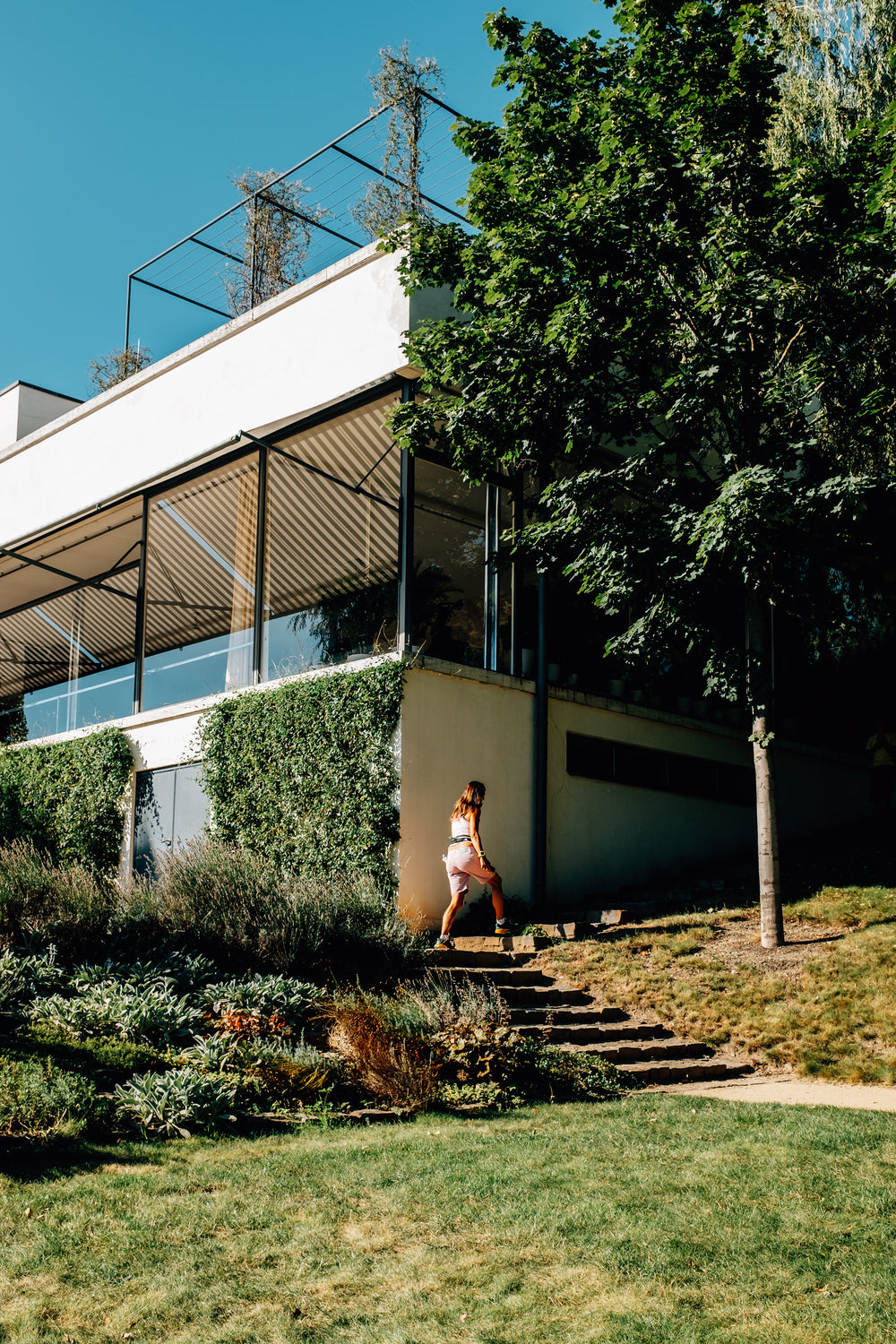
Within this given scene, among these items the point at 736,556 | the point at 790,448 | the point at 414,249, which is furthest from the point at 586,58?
the point at 736,556

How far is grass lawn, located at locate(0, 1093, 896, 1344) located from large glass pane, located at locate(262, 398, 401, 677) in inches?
328

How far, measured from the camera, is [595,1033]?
924 centimetres

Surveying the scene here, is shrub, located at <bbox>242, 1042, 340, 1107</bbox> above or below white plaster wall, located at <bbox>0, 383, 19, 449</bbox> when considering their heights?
below

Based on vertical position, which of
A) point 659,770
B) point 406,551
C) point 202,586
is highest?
point 202,586

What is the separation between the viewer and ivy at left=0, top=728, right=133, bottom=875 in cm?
1647

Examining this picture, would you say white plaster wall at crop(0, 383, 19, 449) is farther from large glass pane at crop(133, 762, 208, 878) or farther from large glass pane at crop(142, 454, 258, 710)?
large glass pane at crop(133, 762, 208, 878)

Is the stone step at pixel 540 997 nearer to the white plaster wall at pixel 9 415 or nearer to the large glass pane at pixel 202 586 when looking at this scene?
the large glass pane at pixel 202 586

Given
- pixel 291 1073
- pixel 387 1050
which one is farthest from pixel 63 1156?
pixel 387 1050

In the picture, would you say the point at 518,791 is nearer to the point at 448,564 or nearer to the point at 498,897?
the point at 498,897

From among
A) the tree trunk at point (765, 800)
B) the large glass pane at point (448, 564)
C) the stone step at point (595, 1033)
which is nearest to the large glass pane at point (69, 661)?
the large glass pane at point (448, 564)

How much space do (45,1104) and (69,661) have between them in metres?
15.9

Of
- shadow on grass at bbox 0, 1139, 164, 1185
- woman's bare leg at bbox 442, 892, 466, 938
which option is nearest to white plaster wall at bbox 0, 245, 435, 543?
woman's bare leg at bbox 442, 892, 466, 938

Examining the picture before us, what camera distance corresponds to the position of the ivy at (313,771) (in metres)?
12.8

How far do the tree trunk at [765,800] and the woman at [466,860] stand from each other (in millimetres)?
2693
